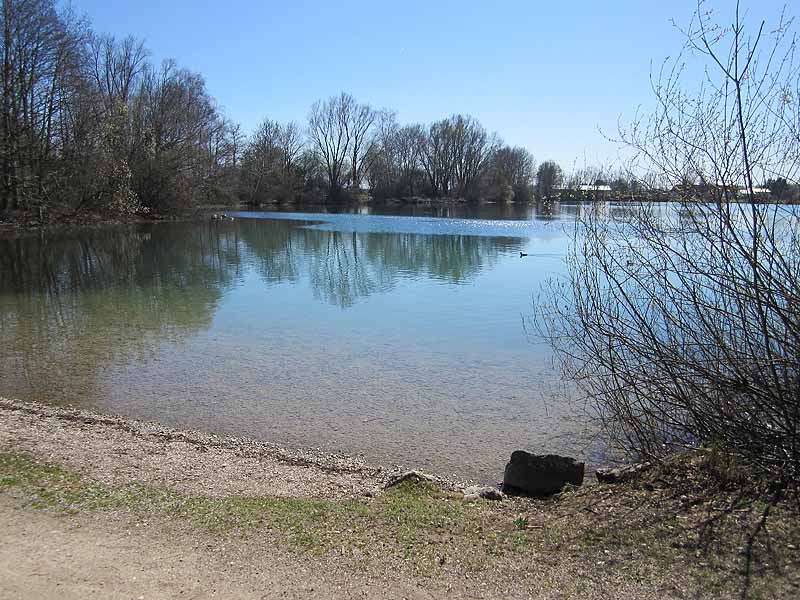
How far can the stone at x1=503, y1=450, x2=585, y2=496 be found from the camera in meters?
5.84

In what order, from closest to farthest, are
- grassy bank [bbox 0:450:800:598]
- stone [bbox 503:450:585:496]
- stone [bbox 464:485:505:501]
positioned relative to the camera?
grassy bank [bbox 0:450:800:598], stone [bbox 464:485:505:501], stone [bbox 503:450:585:496]

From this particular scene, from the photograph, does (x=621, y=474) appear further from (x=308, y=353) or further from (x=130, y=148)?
(x=130, y=148)

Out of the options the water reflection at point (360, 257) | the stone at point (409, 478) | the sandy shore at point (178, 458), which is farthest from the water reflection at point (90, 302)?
the stone at point (409, 478)

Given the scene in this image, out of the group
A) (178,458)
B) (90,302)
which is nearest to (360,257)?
(90,302)

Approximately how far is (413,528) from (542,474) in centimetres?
215

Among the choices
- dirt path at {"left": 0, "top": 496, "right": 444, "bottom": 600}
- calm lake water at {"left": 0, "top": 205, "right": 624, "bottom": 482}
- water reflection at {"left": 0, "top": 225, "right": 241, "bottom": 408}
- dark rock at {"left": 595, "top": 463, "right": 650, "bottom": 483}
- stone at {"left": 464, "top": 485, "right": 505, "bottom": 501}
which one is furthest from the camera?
water reflection at {"left": 0, "top": 225, "right": 241, "bottom": 408}

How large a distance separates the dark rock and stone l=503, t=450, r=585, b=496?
200 mm

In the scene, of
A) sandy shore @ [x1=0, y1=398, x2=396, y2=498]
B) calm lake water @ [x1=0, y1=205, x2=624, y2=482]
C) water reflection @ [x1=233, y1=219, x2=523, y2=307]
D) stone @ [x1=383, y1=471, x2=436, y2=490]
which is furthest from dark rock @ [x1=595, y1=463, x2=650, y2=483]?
water reflection @ [x1=233, y1=219, x2=523, y2=307]

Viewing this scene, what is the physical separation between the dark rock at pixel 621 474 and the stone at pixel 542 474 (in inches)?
7.9

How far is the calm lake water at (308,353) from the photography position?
25.5 ft

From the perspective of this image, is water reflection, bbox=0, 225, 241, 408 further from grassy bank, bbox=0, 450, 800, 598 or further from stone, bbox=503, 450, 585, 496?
stone, bbox=503, 450, 585, 496

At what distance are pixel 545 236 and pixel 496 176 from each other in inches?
2566

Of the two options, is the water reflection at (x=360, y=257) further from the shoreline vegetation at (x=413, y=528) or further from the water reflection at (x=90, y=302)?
the shoreline vegetation at (x=413, y=528)

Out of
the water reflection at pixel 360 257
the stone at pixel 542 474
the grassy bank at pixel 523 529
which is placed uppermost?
the water reflection at pixel 360 257
